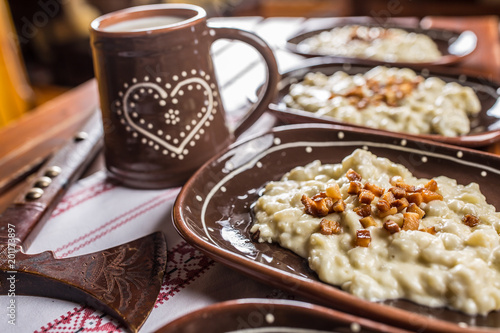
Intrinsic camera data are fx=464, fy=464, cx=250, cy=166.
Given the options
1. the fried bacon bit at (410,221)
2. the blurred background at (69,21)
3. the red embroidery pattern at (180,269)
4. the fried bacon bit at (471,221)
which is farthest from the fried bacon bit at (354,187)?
the blurred background at (69,21)

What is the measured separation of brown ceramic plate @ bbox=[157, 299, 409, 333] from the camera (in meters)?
0.68

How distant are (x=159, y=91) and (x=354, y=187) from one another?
1.79 feet

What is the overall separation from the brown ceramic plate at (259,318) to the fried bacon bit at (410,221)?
0.99ft

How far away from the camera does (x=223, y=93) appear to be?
2.02 metres

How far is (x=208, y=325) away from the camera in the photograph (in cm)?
70

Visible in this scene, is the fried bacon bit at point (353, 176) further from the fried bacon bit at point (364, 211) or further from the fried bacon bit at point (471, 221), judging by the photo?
the fried bacon bit at point (471, 221)

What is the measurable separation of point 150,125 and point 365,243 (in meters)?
0.63

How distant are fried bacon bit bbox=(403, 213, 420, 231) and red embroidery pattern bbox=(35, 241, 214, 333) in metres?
0.41

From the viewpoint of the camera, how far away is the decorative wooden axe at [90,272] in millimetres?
892


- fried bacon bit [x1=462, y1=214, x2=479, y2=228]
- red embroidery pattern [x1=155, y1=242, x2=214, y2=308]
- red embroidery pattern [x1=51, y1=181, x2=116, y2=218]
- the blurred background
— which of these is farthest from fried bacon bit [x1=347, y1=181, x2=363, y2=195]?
the blurred background

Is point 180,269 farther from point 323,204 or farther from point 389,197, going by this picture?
point 389,197

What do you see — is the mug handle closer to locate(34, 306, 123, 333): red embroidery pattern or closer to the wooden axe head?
the wooden axe head

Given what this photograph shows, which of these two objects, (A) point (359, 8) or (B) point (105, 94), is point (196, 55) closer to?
(B) point (105, 94)

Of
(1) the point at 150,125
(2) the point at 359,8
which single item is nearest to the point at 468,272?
(1) the point at 150,125
